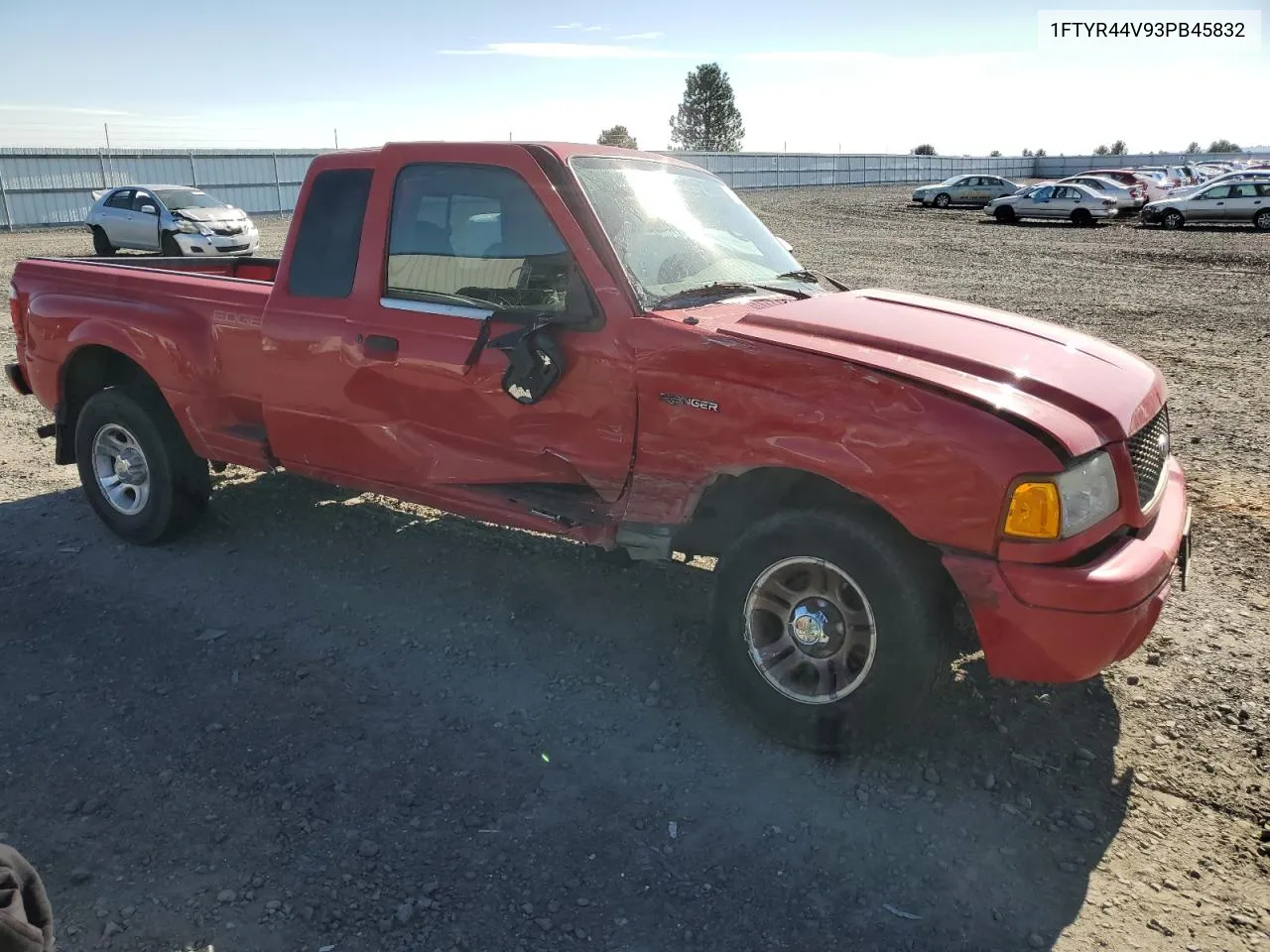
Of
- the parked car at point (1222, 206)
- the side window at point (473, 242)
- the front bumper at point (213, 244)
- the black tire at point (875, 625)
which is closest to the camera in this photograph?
the black tire at point (875, 625)

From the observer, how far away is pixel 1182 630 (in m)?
4.52

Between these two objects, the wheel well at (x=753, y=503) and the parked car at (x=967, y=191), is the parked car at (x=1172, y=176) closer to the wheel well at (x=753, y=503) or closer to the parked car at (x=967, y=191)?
the parked car at (x=967, y=191)

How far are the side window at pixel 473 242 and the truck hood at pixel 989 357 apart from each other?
86cm

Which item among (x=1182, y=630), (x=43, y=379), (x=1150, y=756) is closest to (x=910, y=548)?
(x=1150, y=756)

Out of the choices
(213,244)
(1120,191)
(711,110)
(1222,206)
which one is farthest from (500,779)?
(711,110)

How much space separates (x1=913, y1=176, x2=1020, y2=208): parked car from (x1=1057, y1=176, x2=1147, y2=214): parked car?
5.68 meters

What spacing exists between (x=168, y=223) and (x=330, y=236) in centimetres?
1847

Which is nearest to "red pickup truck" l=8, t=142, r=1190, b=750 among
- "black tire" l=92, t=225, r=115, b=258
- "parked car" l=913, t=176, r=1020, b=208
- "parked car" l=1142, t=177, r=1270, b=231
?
"black tire" l=92, t=225, r=115, b=258

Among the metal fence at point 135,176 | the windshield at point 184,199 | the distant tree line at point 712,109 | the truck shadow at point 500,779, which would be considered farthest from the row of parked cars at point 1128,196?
the distant tree line at point 712,109

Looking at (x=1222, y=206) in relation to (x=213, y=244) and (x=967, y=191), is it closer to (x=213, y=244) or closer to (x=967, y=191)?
(x=967, y=191)

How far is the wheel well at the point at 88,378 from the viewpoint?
5578mm

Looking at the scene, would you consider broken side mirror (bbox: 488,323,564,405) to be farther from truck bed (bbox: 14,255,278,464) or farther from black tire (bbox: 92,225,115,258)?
black tire (bbox: 92,225,115,258)

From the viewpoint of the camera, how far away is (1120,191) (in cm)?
3169

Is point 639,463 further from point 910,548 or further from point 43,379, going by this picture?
point 43,379
